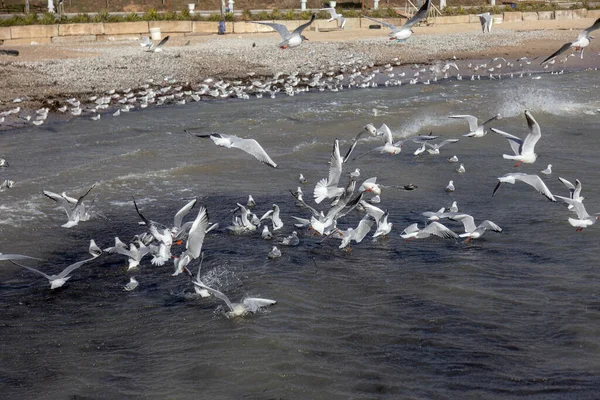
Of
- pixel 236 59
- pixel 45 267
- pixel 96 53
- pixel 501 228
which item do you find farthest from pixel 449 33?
pixel 45 267

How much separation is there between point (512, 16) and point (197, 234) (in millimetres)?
36185

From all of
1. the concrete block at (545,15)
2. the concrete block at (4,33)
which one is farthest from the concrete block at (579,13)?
the concrete block at (4,33)

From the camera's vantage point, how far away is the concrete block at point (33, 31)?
33.4 m

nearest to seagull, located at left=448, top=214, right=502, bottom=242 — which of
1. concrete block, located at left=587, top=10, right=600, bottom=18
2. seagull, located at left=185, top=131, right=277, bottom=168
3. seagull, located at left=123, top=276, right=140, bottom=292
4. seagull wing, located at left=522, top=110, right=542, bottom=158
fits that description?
seagull wing, located at left=522, top=110, right=542, bottom=158

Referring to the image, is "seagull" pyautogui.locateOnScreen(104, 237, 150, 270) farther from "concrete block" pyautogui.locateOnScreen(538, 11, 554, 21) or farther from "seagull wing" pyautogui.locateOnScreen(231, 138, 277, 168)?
"concrete block" pyautogui.locateOnScreen(538, 11, 554, 21)

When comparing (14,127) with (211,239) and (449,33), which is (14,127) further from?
(449,33)

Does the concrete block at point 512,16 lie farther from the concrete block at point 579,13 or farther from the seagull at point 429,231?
the seagull at point 429,231

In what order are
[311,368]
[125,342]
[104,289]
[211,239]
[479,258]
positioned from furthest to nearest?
[211,239] → [479,258] → [104,289] → [125,342] → [311,368]

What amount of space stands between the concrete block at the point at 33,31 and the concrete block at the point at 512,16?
22068 millimetres

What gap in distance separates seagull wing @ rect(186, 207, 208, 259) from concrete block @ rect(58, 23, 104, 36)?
2764 cm

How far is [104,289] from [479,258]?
444 centimetres

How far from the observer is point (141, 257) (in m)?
9.91

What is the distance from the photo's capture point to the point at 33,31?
33.8 metres

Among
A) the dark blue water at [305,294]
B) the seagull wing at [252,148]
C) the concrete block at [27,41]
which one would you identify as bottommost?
the dark blue water at [305,294]
